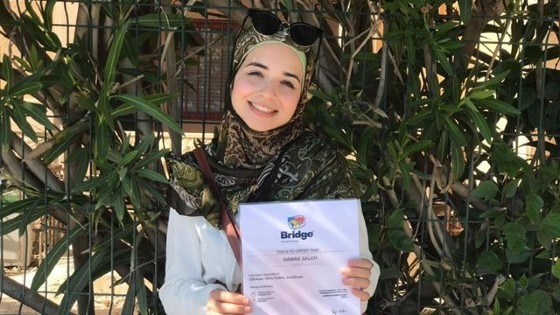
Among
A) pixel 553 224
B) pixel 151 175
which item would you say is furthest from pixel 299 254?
pixel 553 224

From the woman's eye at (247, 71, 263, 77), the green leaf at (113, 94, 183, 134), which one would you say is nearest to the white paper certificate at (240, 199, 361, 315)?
the woman's eye at (247, 71, 263, 77)

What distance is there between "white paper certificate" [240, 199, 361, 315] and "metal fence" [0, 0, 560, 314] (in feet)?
2.49

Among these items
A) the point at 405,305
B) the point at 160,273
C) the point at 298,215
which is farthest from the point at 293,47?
the point at 405,305

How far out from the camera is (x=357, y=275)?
1930 mm

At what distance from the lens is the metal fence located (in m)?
2.59

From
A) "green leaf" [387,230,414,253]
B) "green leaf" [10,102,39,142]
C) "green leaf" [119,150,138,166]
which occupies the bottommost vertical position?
"green leaf" [387,230,414,253]

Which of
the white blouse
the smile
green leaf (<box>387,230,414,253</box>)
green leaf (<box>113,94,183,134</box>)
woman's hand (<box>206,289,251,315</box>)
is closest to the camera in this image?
woman's hand (<box>206,289,251,315</box>)

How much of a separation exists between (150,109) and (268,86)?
63 cm

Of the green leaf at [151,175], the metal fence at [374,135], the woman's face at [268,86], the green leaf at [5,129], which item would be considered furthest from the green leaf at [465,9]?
the green leaf at [5,129]

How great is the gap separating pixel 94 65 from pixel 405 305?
1.61 meters

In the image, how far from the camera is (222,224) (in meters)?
2.07

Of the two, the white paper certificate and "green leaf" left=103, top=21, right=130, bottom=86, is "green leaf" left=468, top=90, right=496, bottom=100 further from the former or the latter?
"green leaf" left=103, top=21, right=130, bottom=86

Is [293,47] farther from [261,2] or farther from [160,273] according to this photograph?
[160,273]

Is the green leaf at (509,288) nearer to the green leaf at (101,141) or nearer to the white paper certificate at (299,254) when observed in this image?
the white paper certificate at (299,254)
